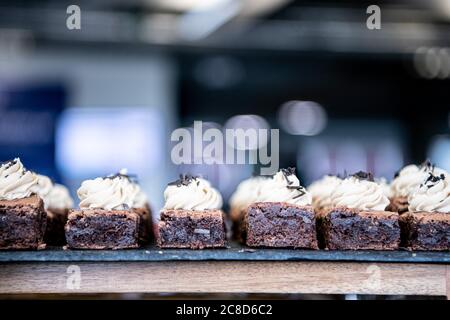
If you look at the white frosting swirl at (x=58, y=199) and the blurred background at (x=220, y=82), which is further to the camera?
the blurred background at (x=220, y=82)

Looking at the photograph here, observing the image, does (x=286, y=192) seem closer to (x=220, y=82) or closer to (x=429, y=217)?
(x=429, y=217)

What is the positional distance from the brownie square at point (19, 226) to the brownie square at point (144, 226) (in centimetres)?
44

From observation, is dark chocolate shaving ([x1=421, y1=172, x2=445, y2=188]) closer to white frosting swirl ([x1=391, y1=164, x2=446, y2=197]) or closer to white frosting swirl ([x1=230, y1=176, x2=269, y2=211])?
white frosting swirl ([x1=391, y1=164, x2=446, y2=197])

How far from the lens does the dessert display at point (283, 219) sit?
2750 mm

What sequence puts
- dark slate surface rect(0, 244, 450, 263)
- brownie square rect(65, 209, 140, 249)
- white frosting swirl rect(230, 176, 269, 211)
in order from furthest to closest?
white frosting swirl rect(230, 176, 269, 211), brownie square rect(65, 209, 140, 249), dark slate surface rect(0, 244, 450, 263)

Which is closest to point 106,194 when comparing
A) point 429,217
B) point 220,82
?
point 429,217

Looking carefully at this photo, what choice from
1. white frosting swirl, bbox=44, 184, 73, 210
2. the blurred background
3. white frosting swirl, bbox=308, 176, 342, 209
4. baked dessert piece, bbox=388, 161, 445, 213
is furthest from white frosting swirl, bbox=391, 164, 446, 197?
the blurred background

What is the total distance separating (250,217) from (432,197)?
80 cm

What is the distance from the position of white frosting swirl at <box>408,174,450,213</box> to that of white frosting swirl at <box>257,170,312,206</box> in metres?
0.47

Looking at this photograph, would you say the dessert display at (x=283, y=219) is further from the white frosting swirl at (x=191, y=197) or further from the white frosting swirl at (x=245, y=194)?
the white frosting swirl at (x=245, y=194)

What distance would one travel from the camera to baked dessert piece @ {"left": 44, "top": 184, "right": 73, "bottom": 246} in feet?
9.87

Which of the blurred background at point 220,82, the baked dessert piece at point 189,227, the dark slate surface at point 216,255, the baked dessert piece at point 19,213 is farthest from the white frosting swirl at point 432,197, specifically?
the blurred background at point 220,82

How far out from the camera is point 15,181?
9.04ft
